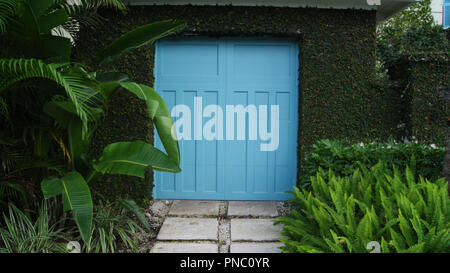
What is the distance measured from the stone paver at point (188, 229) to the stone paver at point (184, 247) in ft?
0.37

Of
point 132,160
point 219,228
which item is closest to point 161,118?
point 132,160

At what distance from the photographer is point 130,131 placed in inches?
156

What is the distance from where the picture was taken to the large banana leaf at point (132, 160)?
99.2 inches

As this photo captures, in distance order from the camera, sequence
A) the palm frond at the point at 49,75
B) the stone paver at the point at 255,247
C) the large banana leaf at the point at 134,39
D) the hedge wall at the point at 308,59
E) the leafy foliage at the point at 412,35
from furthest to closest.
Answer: the leafy foliage at the point at 412,35, the hedge wall at the point at 308,59, the stone paver at the point at 255,247, the large banana leaf at the point at 134,39, the palm frond at the point at 49,75

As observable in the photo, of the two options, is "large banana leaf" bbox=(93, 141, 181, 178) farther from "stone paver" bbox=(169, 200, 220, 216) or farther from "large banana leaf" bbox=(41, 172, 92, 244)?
"stone paver" bbox=(169, 200, 220, 216)

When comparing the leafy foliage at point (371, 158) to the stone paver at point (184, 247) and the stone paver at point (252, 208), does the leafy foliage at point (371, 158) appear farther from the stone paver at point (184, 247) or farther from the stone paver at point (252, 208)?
the stone paver at point (184, 247)

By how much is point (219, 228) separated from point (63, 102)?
206 centimetres

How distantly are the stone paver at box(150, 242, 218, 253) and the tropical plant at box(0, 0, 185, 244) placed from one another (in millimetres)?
910

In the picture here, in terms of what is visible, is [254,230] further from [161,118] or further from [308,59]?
[308,59]

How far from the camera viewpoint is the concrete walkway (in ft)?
9.85

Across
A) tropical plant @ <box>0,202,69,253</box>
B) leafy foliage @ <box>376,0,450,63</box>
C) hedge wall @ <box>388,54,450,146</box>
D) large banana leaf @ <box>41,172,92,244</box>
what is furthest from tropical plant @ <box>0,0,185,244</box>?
leafy foliage @ <box>376,0,450,63</box>

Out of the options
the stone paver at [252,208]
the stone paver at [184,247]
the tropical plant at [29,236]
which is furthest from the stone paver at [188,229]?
the tropical plant at [29,236]

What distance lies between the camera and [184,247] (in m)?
2.99
